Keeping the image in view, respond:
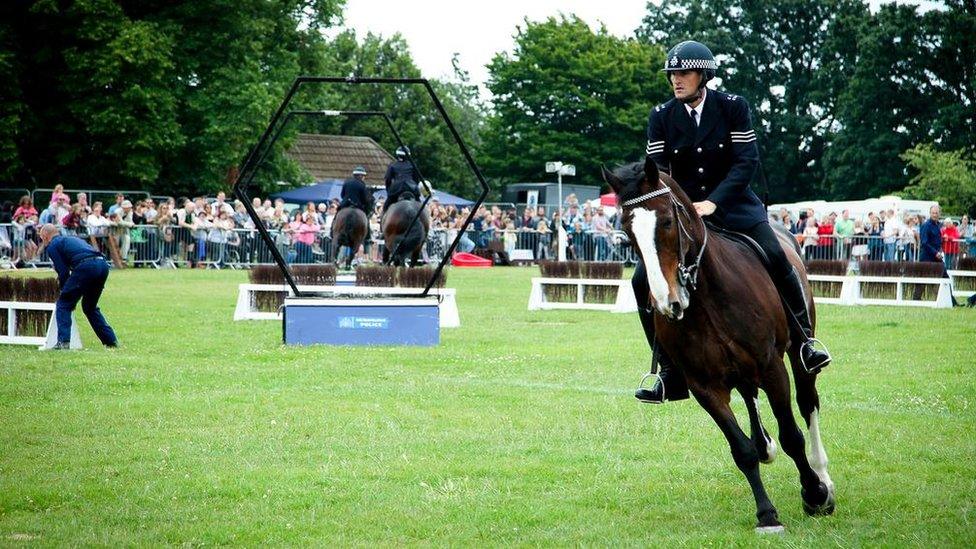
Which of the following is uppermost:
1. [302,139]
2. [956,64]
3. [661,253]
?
[956,64]

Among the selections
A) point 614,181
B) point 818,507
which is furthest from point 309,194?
point 818,507

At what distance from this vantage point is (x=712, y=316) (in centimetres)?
791

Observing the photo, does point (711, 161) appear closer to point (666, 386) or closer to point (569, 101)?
point (666, 386)

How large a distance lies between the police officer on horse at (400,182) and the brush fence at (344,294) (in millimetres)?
6014

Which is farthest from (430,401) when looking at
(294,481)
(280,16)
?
(280,16)

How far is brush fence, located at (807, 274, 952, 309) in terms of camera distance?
28047mm

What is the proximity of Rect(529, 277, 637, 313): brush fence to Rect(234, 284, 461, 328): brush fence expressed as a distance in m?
3.56

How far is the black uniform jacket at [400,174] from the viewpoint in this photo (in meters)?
28.6

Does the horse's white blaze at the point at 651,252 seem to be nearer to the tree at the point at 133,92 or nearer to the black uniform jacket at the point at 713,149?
the black uniform jacket at the point at 713,149

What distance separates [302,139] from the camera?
80.6 metres

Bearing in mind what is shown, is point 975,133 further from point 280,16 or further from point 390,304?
point 390,304

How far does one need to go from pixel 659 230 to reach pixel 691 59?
187cm

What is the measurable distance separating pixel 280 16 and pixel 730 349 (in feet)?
177

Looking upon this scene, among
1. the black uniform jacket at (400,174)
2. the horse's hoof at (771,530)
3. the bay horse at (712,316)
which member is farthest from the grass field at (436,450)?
the black uniform jacket at (400,174)
